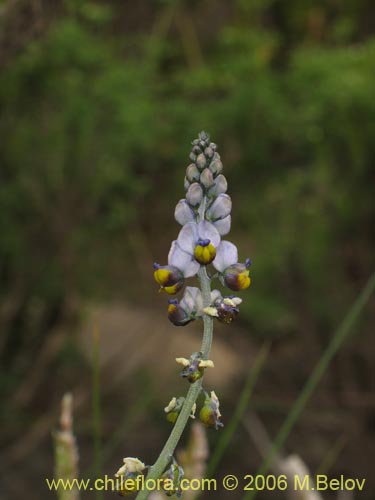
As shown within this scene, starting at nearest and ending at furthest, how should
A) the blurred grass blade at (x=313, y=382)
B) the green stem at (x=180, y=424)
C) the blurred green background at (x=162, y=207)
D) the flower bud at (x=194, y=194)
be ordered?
the green stem at (x=180, y=424) < the flower bud at (x=194, y=194) < the blurred grass blade at (x=313, y=382) < the blurred green background at (x=162, y=207)

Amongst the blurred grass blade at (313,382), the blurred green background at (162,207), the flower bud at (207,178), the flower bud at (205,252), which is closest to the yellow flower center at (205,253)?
the flower bud at (205,252)

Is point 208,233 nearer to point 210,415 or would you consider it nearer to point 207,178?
point 207,178

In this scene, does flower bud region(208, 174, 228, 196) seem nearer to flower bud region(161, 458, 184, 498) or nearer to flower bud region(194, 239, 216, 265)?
flower bud region(194, 239, 216, 265)

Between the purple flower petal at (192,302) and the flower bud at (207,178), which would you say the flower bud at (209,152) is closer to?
the flower bud at (207,178)

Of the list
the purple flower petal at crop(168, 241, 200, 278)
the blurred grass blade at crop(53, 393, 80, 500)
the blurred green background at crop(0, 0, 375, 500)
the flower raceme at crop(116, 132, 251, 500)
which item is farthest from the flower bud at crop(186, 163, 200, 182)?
the blurred green background at crop(0, 0, 375, 500)

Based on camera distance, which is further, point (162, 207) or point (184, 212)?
point (162, 207)

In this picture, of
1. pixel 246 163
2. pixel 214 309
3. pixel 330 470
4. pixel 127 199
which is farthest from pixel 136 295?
pixel 214 309

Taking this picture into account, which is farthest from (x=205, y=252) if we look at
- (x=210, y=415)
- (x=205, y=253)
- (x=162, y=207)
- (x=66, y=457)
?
(x=162, y=207)

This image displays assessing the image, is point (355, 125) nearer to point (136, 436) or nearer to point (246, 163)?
point (246, 163)
